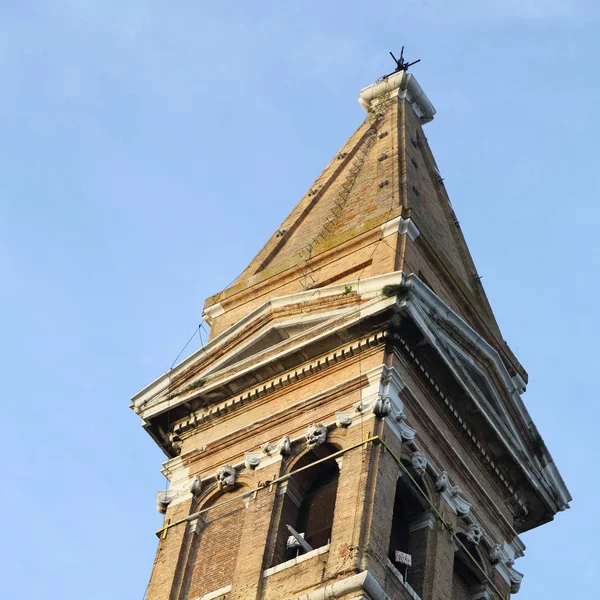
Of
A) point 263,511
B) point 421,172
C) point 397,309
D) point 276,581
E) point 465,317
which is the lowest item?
point 276,581

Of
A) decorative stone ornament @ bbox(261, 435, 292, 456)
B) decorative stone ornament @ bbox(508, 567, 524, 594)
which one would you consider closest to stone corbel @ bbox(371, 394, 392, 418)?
decorative stone ornament @ bbox(261, 435, 292, 456)

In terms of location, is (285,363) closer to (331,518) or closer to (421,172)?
(331,518)

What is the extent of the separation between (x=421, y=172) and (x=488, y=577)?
1257cm

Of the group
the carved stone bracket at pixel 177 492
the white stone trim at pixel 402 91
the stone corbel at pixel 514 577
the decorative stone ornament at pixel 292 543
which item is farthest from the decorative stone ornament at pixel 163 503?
the white stone trim at pixel 402 91

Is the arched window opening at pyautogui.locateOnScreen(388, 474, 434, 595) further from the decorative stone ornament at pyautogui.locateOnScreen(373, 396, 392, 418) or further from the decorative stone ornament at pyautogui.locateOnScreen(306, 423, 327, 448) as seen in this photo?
the decorative stone ornament at pyautogui.locateOnScreen(306, 423, 327, 448)

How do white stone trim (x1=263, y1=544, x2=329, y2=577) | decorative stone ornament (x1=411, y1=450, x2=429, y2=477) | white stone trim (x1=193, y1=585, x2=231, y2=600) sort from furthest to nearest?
decorative stone ornament (x1=411, y1=450, x2=429, y2=477)
white stone trim (x1=193, y1=585, x2=231, y2=600)
white stone trim (x1=263, y1=544, x2=329, y2=577)

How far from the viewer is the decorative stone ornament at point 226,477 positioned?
31.1m

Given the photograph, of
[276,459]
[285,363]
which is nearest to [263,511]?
[276,459]

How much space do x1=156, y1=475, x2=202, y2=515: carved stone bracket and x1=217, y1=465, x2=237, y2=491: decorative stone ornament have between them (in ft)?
1.78

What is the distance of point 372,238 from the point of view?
115 feet

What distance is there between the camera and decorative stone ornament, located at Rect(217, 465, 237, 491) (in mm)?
31141

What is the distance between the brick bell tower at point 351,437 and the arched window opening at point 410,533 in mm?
34

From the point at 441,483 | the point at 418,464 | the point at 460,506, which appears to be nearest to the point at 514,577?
the point at 460,506

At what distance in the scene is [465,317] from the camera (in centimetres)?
3684
